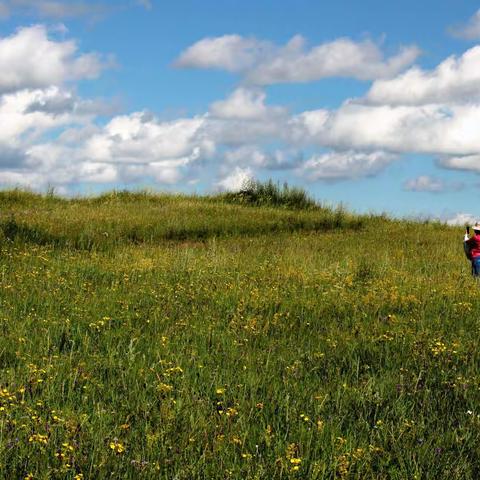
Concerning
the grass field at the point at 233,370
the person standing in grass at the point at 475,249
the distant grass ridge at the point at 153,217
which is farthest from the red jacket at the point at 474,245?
the distant grass ridge at the point at 153,217

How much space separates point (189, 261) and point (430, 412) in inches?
339

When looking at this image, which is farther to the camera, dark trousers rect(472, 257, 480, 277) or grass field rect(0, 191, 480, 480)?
dark trousers rect(472, 257, 480, 277)

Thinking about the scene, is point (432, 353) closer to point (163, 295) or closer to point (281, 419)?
point (281, 419)

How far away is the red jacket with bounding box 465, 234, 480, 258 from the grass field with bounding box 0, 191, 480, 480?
20.9 inches

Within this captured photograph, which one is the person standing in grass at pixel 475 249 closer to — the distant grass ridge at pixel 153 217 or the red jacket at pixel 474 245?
the red jacket at pixel 474 245

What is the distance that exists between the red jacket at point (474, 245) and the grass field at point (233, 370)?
0.53m

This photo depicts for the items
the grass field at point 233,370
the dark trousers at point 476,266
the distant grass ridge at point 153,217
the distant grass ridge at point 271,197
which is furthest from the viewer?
the distant grass ridge at point 271,197

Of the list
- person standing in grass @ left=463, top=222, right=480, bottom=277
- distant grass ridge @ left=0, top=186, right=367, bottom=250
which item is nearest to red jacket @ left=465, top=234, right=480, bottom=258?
person standing in grass @ left=463, top=222, right=480, bottom=277

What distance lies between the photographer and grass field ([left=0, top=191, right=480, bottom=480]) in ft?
14.6

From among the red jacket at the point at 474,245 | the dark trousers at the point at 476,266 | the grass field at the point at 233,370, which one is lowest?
the grass field at the point at 233,370

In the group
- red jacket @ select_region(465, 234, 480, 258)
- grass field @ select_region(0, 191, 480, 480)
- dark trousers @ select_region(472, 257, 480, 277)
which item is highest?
red jacket @ select_region(465, 234, 480, 258)

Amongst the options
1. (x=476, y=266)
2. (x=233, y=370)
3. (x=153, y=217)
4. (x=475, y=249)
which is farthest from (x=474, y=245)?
(x=153, y=217)

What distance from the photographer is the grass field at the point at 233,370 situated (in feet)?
14.6

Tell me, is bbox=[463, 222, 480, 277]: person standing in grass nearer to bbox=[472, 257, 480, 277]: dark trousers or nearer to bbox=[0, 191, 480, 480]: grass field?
Answer: bbox=[472, 257, 480, 277]: dark trousers
